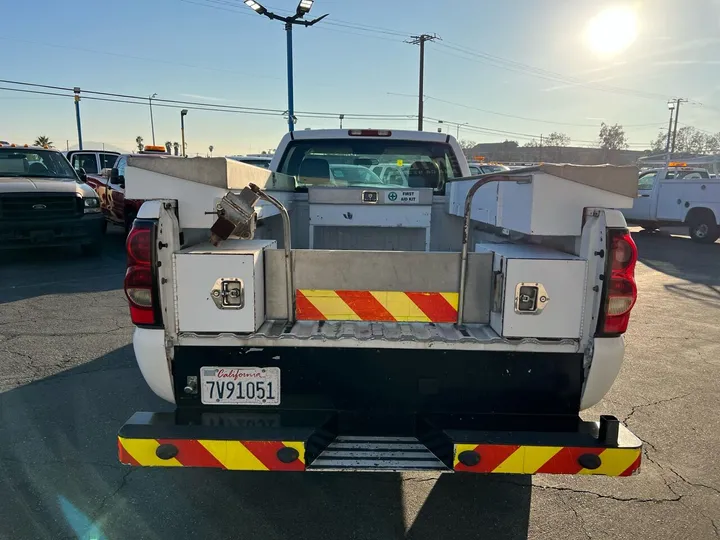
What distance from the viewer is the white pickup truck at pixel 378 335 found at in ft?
7.88

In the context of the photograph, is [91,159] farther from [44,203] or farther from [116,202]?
[44,203]

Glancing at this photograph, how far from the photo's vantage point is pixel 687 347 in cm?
600

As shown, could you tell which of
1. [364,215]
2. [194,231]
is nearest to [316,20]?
[364,215]

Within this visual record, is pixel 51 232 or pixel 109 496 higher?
pixel 51 232

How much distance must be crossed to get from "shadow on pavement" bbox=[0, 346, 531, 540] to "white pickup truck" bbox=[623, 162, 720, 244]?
45.1ft

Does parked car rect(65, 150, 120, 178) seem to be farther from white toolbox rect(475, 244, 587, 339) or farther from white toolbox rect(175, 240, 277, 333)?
white toolbox rect(475, 244, 587, 339)

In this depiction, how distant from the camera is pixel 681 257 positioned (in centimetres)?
1316

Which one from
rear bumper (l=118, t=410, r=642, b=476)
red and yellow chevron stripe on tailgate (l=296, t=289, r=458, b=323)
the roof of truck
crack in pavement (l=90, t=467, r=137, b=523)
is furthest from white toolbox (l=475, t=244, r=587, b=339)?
the roof of truck

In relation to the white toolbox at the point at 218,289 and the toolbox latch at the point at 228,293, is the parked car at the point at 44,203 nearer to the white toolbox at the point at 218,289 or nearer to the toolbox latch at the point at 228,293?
the white toolbox at the point at 218,289

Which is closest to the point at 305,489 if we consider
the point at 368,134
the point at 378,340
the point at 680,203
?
the point at 378,340

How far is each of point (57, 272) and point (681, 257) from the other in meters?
13.8

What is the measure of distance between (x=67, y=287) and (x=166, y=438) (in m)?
6.94

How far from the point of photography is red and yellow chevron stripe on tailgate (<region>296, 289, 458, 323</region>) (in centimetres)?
261

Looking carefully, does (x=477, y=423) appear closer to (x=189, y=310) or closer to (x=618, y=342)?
(x=618, y=342)
